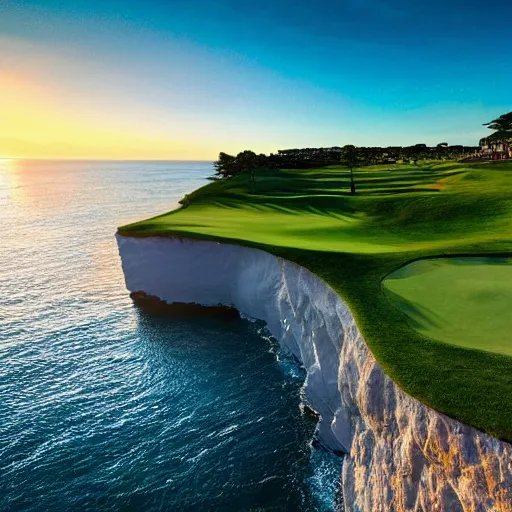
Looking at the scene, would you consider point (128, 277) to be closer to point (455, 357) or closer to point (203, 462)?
point (203, 462)

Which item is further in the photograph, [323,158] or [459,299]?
[323,158]

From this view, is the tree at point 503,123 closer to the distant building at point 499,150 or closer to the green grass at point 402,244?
the distant building at point 499,150

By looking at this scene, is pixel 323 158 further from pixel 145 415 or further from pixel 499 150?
pixel 145 415

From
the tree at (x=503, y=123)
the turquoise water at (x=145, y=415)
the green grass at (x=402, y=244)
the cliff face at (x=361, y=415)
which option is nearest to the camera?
the cliff face at (x=361, y=415)

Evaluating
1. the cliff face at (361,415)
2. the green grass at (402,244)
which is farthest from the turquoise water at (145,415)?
the green grass at (402,244)

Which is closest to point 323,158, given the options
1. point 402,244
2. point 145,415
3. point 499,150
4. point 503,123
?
point 499,150

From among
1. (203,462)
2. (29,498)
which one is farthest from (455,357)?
(29,498)
